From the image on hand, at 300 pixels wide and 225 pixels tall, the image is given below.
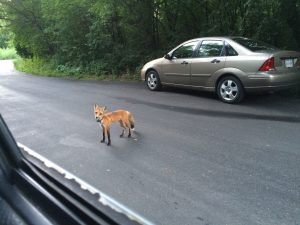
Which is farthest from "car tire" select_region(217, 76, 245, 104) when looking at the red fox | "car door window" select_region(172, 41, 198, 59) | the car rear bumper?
the red fox

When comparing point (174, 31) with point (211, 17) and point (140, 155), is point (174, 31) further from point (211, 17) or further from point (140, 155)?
point (140, 155)

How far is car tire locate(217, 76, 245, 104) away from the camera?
854cm

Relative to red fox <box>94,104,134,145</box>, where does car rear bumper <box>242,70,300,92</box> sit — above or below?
above

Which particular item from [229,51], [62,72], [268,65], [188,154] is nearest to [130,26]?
[62,72]

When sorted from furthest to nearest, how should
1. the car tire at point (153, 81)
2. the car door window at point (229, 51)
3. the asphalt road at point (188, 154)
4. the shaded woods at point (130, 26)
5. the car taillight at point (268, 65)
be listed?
the car tire at point (153, 81) < the shaded woods at point (130, 26) < the car door window at point (229, 51) < the car taillight at point (268, 65) < the asphalt road at point (188, 154)

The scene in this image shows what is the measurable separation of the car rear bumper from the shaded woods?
2797 mm

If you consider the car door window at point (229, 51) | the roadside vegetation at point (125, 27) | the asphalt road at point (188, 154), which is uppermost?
the roadside vegetation at point (125, 27)

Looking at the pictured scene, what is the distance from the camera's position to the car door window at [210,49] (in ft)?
29.7

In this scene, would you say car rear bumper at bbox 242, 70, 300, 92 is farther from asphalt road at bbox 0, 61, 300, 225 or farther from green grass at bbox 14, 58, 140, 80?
green grass at bbox 14, 58, 140, 80

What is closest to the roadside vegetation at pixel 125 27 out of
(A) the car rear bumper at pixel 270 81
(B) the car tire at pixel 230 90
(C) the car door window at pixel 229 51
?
(C) the car door window at pixel 229 51

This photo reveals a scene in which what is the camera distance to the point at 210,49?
928cm

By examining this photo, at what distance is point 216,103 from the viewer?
8.85m

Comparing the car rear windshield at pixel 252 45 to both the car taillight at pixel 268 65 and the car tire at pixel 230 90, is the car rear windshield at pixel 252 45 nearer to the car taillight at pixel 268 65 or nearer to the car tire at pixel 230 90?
the car taillight at pixel 268 65

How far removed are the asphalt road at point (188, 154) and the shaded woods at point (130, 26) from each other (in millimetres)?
3226
